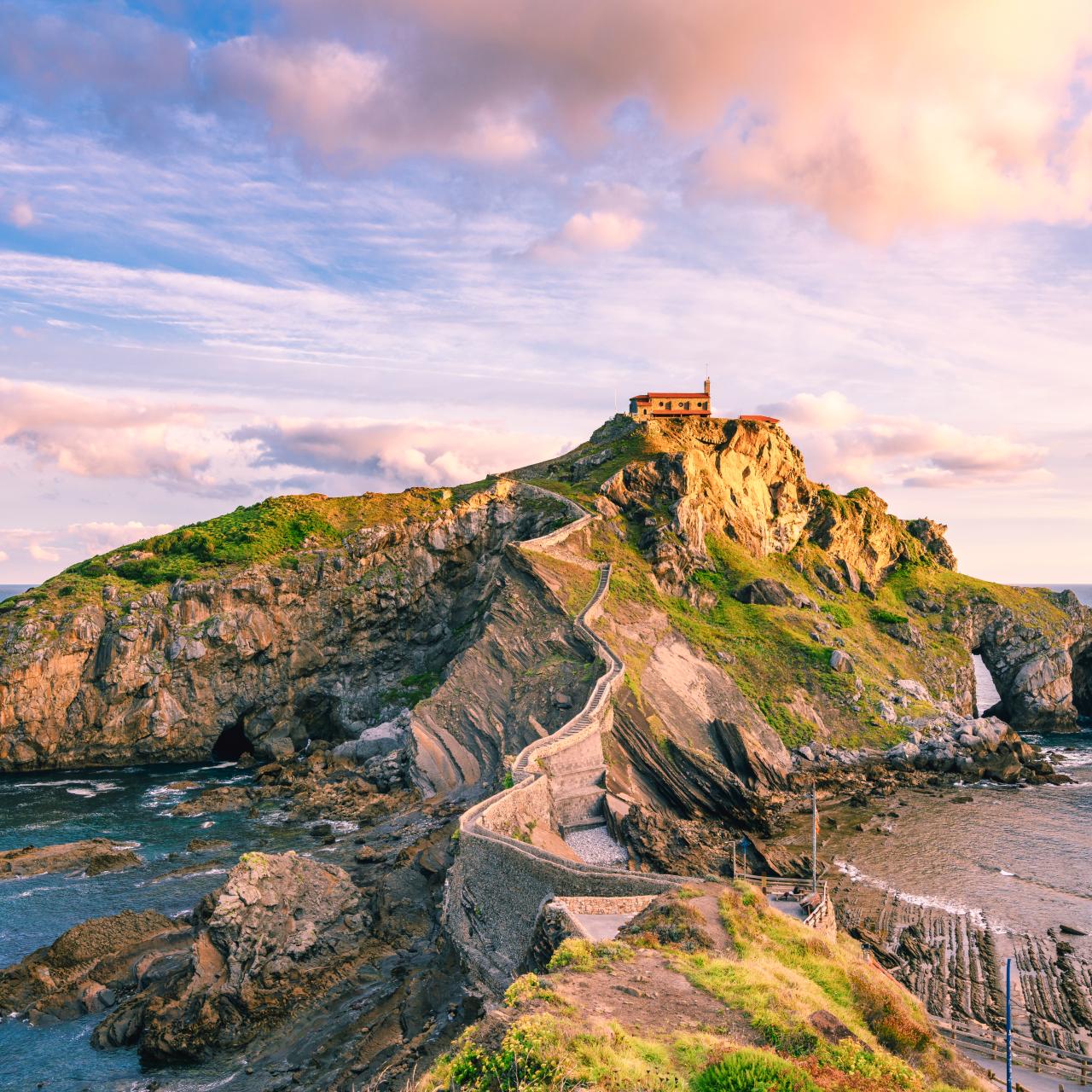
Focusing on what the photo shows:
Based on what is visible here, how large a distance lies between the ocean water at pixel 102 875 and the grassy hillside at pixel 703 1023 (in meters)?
18.3

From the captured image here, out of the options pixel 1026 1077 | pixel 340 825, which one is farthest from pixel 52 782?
pixel 1026 1077

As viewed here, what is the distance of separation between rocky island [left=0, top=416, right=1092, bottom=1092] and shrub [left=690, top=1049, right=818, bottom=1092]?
58cm

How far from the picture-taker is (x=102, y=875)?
50.2 m

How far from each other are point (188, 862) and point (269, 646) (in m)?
33.2

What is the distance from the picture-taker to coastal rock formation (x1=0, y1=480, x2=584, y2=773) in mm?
75688

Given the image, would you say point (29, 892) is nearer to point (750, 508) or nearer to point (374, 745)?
point (374, 745)

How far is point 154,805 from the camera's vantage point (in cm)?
6519

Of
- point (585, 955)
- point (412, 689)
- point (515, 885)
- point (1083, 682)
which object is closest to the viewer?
point (585, 955)

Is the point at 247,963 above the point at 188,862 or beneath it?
above

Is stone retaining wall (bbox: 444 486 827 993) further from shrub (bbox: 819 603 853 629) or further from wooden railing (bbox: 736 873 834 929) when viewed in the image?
shrub (bbox: 819 603 853 629)

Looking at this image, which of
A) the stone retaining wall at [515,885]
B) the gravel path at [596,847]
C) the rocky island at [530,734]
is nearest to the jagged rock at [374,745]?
the rocky island at [530,734]

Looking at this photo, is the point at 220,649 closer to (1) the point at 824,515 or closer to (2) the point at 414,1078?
(2) the point at 414,1078

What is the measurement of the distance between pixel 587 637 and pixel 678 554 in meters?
23.7

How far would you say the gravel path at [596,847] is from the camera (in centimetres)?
4722
